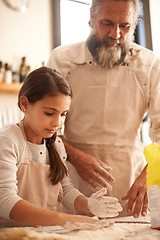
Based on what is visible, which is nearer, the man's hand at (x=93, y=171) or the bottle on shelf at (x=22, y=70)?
the man's hand at (x=93, y=171)

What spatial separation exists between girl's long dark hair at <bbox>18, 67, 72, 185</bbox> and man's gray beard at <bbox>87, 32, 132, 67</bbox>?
0.36 meters

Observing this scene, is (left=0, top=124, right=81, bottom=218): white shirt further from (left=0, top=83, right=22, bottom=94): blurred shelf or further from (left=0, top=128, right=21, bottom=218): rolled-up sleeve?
(left=0, top=83, right=22, bottom=94): blurred shelf

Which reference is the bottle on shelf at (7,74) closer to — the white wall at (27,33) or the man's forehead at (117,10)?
the white wall at (27,33)

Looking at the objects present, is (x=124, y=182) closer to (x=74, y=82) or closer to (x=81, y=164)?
(x=81, y=164)

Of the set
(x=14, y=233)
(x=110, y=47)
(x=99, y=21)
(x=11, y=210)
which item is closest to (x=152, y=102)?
(x=110, y=47)

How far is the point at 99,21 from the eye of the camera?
45.7 inches

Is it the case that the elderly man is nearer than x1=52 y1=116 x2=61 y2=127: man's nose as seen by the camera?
No

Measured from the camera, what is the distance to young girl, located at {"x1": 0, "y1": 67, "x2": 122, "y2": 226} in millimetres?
797

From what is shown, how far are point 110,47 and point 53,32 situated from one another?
981mm

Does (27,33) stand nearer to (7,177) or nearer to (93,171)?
(93,171)

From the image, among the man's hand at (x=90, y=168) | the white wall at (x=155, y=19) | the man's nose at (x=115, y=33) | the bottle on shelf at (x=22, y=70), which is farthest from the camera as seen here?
the bottle on shelf at (x=22, y=70)

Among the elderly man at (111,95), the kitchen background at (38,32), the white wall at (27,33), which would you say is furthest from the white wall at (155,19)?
the elderly man at (111,95)

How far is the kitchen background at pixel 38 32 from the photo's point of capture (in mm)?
1598

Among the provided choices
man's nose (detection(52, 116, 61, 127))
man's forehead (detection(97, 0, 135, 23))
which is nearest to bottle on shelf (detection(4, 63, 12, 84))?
man's forehead (detection(97, 0, 135, 23))
